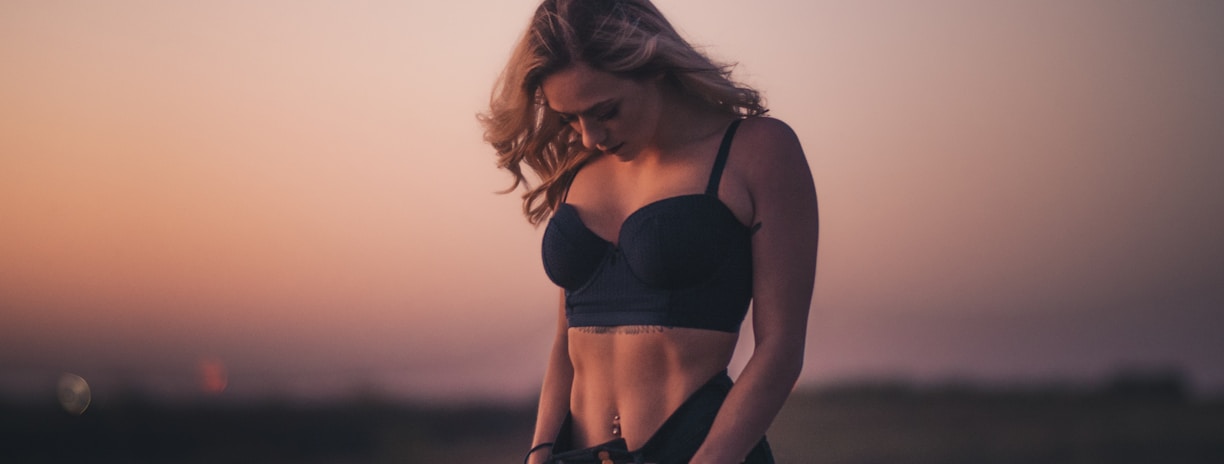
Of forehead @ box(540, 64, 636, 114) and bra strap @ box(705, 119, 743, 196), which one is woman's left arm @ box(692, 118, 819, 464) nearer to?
bra strap @ box(705, 119, 743, 196)

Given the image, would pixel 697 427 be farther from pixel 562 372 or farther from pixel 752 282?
pixel 562 372

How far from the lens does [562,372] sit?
2.91 m

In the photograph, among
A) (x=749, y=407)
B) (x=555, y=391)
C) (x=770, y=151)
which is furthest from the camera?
(x=555, y=391)

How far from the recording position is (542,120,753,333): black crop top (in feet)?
8.14

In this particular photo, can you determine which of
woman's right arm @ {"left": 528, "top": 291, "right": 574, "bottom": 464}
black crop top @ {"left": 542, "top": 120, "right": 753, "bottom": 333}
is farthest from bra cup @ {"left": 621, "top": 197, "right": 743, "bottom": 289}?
woman's right arm @ {"left": 528, "top": 291, "right": 574, "bottom": 464}

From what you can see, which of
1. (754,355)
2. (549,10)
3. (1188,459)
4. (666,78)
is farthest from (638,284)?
(1188,459)

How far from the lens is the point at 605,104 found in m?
2.63

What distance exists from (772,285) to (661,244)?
0.24 metres

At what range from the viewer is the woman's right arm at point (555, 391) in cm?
284

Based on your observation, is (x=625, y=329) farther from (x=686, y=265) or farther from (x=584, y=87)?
(x=584, y=87)

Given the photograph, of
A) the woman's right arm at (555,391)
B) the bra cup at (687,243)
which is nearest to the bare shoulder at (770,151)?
the bra cup at (687,243)

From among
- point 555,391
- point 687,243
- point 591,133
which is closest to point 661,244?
point 687,243

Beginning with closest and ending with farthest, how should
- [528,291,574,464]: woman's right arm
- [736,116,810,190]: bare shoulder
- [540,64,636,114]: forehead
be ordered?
[736,116,810,190]: bare shoulder, [540,64,636,114]: forehead, [528,291,574,464]: woman's right arm

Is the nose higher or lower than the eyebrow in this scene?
lower
